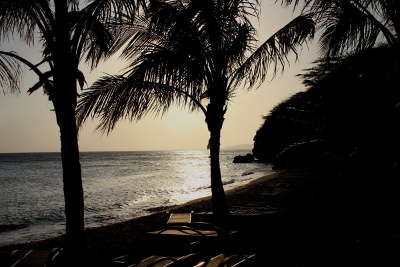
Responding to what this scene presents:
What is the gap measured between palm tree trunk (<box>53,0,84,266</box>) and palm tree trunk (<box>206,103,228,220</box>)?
242 cm

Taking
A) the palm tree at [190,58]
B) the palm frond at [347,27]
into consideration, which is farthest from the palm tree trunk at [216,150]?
the palm frond at [347,27]

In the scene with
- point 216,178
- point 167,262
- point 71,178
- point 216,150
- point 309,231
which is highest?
point 216,150

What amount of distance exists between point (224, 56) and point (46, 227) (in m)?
11.9

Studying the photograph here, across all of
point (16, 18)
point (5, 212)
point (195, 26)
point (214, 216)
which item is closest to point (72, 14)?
point (16, 18)

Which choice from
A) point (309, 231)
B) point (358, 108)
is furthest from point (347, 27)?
point (309, 231)

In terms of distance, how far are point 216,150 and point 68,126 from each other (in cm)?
272

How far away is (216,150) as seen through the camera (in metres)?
5.80

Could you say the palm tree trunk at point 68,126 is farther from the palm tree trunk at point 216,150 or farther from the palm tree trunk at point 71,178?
the palm tree trunk at point 216,150

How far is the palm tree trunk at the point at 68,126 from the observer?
13.0 feet

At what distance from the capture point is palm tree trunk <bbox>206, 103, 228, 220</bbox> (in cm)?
565

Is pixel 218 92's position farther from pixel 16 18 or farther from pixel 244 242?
pixel 16 18

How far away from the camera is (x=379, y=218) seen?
180 inches

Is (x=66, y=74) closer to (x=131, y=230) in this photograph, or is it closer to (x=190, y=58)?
(x=190, y=58)

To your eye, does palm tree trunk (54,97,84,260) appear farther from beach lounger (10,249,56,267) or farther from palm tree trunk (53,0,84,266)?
beach lounger (10,249,56,267)
